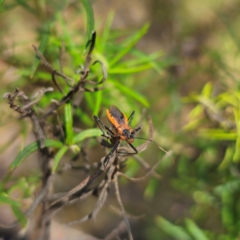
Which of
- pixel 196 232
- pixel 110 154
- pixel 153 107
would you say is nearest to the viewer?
pixel 110 154

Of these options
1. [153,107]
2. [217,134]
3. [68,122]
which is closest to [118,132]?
[68,122]

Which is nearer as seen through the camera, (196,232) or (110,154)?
(110,154)

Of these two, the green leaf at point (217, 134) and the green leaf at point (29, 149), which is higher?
the green leaf at point (217, 134)

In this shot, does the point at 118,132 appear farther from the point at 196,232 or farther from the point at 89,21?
the point at 196,232

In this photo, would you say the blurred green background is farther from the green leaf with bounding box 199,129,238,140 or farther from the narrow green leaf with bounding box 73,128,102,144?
the narrow green leaf with bounding box 73,128,102,144

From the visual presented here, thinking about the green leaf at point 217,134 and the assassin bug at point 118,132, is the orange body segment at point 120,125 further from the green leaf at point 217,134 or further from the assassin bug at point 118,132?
the green leaf at point 217,134

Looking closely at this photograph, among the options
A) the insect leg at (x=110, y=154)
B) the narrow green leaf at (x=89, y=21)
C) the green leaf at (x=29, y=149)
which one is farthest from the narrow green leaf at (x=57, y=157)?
the narrow green leaf at (x=89, y=21)
